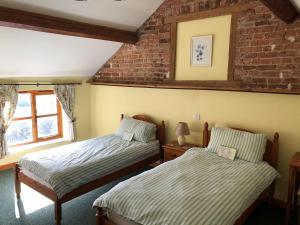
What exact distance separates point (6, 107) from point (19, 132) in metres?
0.60

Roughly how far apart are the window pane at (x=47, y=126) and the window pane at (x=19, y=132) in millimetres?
188

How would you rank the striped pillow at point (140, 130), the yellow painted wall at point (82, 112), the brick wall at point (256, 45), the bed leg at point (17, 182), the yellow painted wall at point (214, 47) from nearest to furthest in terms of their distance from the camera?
the brick wall at point (256, 45)
the bed leg at point (17, 182)
the yellow painted wall at point (214, 47)
the striped pillow at point (140, 130)
the yellow painted wall at point (82, 112)

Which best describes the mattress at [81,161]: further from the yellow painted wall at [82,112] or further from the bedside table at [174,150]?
the yellow painted wall at [82,112]

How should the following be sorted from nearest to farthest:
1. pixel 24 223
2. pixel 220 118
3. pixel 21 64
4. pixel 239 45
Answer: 1. pixel 24 223
2. pixel 239 45
3. pixel 220 118
4. pixel 21 64

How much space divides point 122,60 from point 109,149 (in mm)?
1721

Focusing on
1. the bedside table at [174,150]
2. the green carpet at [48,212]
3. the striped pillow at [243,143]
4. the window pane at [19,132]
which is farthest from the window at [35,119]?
the striped pillow at [243,143]

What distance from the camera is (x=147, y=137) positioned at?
3691mm

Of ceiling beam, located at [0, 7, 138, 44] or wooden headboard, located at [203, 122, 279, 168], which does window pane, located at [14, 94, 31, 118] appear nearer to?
ceiling beam, located at [0, 7, 138, 44]

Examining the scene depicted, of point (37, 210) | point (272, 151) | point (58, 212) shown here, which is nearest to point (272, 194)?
point (272, 151)

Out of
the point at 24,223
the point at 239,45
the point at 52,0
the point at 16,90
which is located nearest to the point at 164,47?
the point at 239,45

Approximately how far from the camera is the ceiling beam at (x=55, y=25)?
262 cm

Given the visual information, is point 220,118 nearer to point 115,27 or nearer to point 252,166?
point 252,166

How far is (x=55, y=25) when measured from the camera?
2.98 metres

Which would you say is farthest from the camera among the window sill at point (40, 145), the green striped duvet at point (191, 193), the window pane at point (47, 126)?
the window pane at point (47, 126)
